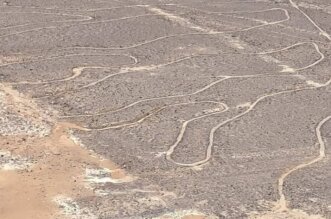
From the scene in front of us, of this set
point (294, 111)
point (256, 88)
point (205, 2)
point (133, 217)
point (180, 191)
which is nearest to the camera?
point (133, 217)

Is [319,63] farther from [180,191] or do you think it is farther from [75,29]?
[180,191]

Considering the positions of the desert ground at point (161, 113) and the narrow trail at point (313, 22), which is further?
the narrow trail at point (313, 22)

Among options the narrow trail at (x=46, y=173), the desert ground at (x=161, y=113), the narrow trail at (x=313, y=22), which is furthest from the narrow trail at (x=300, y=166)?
the narrow trail at (x=313, y=22)

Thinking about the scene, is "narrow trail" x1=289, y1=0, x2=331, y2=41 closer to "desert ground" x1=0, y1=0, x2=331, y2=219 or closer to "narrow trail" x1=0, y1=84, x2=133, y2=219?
"desert ground" x1=0, y1=0, x2=331, y2=219

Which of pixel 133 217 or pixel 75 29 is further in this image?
pixel 75 29

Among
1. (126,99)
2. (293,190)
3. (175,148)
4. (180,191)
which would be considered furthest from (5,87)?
(293,190)

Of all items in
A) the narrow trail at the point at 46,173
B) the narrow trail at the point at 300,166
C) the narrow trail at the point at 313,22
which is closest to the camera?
the narrow trail at the point at 46,173

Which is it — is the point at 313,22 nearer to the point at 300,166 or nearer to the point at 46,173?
the point at 300,166

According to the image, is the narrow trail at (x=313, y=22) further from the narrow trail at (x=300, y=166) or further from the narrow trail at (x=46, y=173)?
the narrow trail at (x=46, y=173)
